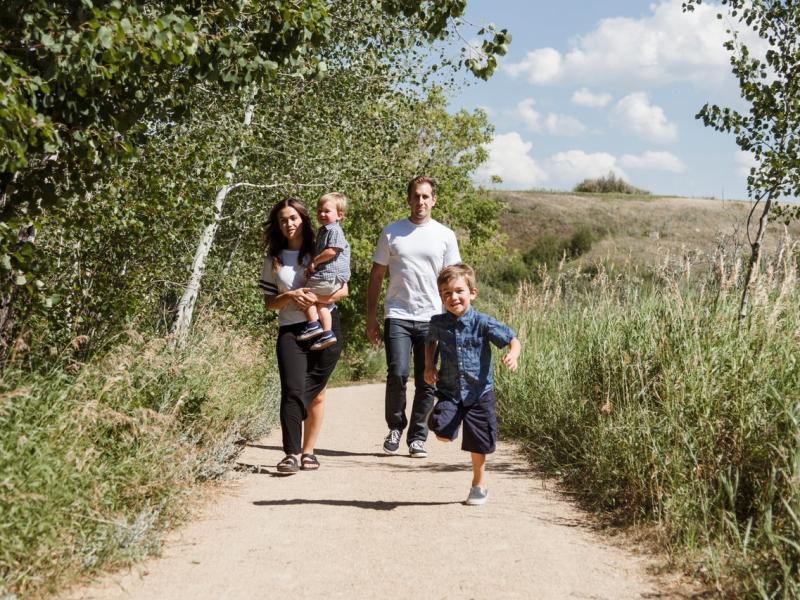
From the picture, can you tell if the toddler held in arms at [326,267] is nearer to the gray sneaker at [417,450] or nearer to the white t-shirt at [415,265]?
the white t-shirt at [415,265]

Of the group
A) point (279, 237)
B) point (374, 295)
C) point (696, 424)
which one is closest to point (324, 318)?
point (279, 237)

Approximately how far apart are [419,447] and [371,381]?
1502 cm

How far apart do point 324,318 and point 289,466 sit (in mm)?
1198

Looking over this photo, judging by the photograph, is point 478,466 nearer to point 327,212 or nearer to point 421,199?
point 327,212

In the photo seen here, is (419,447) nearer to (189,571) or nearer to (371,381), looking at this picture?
(189,571)

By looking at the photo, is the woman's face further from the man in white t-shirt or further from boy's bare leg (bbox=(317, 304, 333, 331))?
the man in white t-shirt

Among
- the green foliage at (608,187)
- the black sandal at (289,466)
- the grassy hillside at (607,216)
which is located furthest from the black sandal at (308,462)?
the green foliage at (608,187)

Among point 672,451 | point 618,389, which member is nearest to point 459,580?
point 672,451

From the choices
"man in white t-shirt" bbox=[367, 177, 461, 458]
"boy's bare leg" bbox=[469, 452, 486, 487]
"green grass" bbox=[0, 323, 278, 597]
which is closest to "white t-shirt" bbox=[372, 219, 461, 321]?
"man in white t-shirt" bbox=[367, 177, 461, 458]

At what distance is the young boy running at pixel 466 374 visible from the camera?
5.88 metres

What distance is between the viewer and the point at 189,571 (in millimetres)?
4559

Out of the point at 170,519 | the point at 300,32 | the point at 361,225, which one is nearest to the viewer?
the point at 170,519

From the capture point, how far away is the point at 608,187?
6606 cm

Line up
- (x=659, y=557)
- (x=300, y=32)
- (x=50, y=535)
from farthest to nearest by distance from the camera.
→ (x=300, y=32)
(x=659, y=557)
(x=50, y=535)
